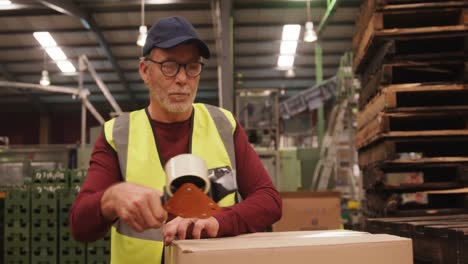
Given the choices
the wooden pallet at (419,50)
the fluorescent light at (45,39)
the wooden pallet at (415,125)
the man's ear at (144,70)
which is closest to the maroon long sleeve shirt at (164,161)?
the man's ear at (144,70)

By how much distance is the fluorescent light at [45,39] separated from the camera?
15.5 meters

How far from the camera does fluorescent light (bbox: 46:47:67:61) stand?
1664 centimetres

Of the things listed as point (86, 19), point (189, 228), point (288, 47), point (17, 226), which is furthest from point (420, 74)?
point (288, 47)

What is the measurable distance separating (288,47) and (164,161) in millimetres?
15373

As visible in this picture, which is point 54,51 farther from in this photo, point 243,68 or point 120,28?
point 243,68

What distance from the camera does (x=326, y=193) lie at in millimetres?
6410

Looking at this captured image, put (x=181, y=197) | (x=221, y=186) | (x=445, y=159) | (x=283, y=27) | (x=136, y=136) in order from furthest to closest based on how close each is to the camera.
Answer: (x=283, y=27) → (x=445, y=159) → (x=136, y=136) → (x=221, y=186) → (x=181, y=197)

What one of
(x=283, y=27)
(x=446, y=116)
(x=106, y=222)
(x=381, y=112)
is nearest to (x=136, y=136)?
(x=106, y=222)

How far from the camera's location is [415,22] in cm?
454

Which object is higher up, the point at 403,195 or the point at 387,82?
the point at 387,82

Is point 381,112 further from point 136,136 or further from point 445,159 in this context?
point 136,136

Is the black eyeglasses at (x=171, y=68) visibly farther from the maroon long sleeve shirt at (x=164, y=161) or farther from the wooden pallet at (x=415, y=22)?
the wooden pallet at (x=415, y=22)

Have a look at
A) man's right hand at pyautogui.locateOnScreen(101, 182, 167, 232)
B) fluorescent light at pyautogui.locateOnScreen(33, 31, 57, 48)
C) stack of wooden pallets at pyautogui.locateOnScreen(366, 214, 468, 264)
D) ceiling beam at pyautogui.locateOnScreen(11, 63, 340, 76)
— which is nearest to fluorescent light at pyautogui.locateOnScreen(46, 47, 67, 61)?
fluorescent light at pyautogui.locateOnScreen(33, 31, 57, 48)

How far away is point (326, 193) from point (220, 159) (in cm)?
448
